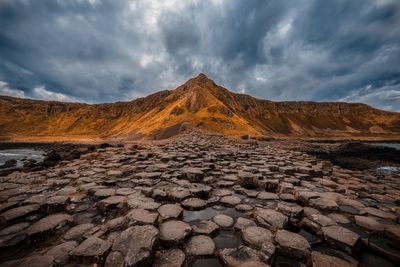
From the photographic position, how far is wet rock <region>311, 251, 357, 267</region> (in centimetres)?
180

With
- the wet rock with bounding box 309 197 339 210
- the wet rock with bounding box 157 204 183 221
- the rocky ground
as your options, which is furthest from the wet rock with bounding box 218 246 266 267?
the wet rock with bounding box 309 197 339 210

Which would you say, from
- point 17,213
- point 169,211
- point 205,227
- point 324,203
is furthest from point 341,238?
point 17,213

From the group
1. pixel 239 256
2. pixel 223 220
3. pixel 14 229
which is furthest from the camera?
pixel 223 220

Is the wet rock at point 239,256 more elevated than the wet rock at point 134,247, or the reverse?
the wet rock at point 134,247

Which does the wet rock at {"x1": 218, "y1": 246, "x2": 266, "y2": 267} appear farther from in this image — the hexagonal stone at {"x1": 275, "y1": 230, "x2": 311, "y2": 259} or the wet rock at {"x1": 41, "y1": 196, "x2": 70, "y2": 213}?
the wet rock at {"x1": 41, "y1": 196, "x2": 70, "y2": 213}

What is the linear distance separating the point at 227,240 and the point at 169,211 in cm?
98

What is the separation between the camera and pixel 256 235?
227 centimetres

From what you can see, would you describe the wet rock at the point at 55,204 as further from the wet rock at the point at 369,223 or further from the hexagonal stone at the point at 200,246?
the wet rock at the point at 369,223

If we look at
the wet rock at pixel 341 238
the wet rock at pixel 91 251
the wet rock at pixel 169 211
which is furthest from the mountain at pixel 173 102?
the wet rock at pixel 91 251

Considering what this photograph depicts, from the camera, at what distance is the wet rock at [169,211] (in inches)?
106

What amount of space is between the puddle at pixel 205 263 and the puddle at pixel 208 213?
0.81m

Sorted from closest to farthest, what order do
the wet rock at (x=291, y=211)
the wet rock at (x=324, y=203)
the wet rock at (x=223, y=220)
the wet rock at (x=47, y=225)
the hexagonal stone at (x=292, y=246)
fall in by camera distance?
1. the hexagonal stone at (x=292, y=246)
2. the wet rock at (x=47, y=225)
3. the wet rock at (x=223, y=220)
4. the wet rock at (x=291, y=211)
5. the wet rock at (x=324, y=203)

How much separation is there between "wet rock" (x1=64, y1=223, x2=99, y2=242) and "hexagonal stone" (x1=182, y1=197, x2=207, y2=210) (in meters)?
1.34

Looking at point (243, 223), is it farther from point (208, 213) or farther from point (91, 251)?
point (91, 251)
